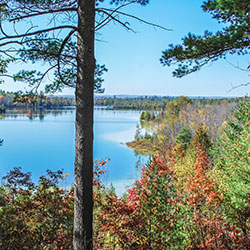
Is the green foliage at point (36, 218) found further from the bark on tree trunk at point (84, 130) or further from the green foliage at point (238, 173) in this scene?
the green foliage at point (238, 173)

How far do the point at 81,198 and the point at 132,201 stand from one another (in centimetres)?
95

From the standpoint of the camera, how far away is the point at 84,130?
3.09 m

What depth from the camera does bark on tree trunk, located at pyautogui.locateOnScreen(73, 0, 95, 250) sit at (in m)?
3.09

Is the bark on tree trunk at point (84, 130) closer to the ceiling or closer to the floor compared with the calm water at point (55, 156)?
closer to the ceiling

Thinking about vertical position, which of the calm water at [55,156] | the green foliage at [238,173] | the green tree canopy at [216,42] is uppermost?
the green tree canopy at [216,42]

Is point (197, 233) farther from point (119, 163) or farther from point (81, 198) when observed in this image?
point (119, 163)

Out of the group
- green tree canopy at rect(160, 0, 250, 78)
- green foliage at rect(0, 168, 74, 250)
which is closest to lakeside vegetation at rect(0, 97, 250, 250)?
green foliage at rect(0, 168, 74, 250)

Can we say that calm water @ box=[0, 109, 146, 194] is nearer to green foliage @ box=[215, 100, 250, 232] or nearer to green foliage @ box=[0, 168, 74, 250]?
green foliage @ box=[215, 100, 250, 232]

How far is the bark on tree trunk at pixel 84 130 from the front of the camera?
3.09 meters

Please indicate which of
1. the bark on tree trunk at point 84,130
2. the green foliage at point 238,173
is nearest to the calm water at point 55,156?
the green foliage at point 238,173

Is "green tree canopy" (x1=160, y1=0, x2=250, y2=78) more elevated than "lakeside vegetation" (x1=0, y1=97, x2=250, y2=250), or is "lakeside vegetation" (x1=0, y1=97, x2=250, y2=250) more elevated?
"green tree canopy" (x1=160, y1=0, x2=250, y2=78)

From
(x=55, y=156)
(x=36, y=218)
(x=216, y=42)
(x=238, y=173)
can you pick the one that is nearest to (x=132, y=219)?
(x=36, y=218)

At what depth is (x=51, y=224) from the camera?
3.57 m

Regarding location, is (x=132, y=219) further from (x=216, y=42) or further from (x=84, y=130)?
(x=216, y=42)
